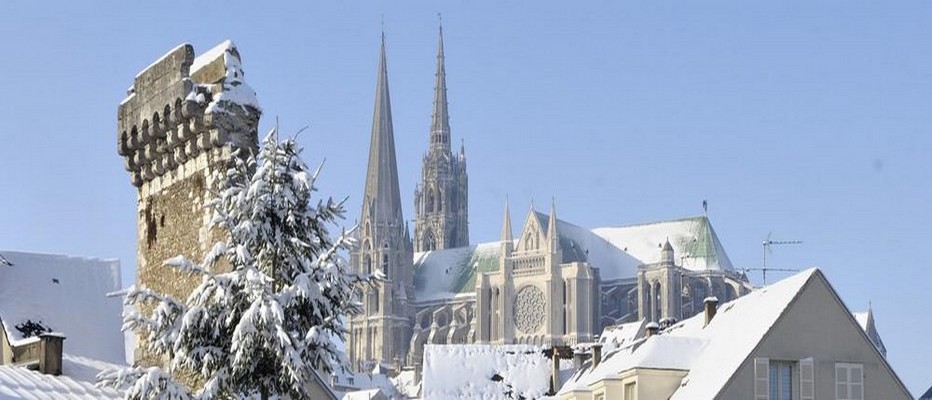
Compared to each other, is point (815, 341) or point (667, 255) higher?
point (667, 255)

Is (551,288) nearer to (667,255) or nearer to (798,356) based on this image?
(667,255)

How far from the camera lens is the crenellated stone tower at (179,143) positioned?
15867 millimetres

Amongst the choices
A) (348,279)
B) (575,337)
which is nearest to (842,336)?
(348,279)

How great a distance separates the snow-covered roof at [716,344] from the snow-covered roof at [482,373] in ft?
27.2

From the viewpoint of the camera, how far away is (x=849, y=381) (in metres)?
29.6

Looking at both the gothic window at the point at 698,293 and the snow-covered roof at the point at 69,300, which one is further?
the gothic window at the point at 698,293

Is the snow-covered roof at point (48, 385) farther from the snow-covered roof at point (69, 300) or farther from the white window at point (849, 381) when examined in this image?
the white window at point (849, 381)

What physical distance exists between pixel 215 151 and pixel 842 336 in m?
16.2

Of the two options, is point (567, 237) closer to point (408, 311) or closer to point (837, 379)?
point (408, 311)

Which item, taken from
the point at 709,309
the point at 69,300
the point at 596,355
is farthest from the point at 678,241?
the point at 69,300

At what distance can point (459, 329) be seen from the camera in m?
191

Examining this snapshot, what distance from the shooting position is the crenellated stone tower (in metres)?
15.9

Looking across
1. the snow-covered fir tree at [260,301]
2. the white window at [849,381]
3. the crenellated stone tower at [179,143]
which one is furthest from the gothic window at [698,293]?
the snow-covered fir tree at [260,301]

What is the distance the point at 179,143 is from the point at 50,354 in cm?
438
